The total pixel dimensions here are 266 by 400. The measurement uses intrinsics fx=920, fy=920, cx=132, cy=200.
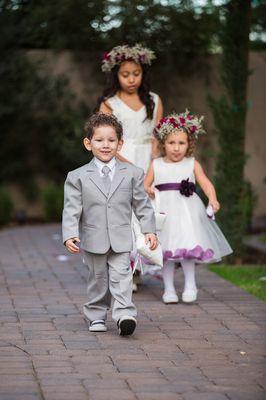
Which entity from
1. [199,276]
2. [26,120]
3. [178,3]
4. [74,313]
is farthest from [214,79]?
[74,313]

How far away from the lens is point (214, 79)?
1525cm

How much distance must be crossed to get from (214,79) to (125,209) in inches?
371

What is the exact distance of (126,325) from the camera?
5.88 metres

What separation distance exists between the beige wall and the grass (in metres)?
5.44

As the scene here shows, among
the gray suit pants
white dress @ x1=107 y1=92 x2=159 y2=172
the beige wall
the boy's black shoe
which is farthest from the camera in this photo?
the beige wall

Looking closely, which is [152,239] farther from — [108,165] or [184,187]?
[184,187]

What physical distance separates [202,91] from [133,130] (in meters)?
7.34

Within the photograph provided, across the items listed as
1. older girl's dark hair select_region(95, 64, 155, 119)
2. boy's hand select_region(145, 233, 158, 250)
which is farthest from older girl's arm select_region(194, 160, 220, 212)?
boy's hand select_region(145, 233, 158, 250)

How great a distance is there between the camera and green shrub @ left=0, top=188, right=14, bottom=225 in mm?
13992

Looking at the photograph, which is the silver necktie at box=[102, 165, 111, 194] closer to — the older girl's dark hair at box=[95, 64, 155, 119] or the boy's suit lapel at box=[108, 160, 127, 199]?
the boy's suit lapel at box=[108, 160, 127, 199]

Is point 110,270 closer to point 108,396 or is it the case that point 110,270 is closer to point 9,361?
point 9,361

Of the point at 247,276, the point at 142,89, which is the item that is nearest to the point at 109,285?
the point at 142,89

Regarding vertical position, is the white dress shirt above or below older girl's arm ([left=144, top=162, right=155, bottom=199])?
above

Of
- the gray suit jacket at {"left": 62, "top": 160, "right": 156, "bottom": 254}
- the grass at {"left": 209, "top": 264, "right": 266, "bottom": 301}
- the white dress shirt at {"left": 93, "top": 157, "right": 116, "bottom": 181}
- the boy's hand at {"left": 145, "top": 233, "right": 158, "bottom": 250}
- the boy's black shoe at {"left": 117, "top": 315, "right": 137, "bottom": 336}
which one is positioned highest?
the white dress shirt at {"left": 93, "top": 157, "right": 116, "bottom": 181}
